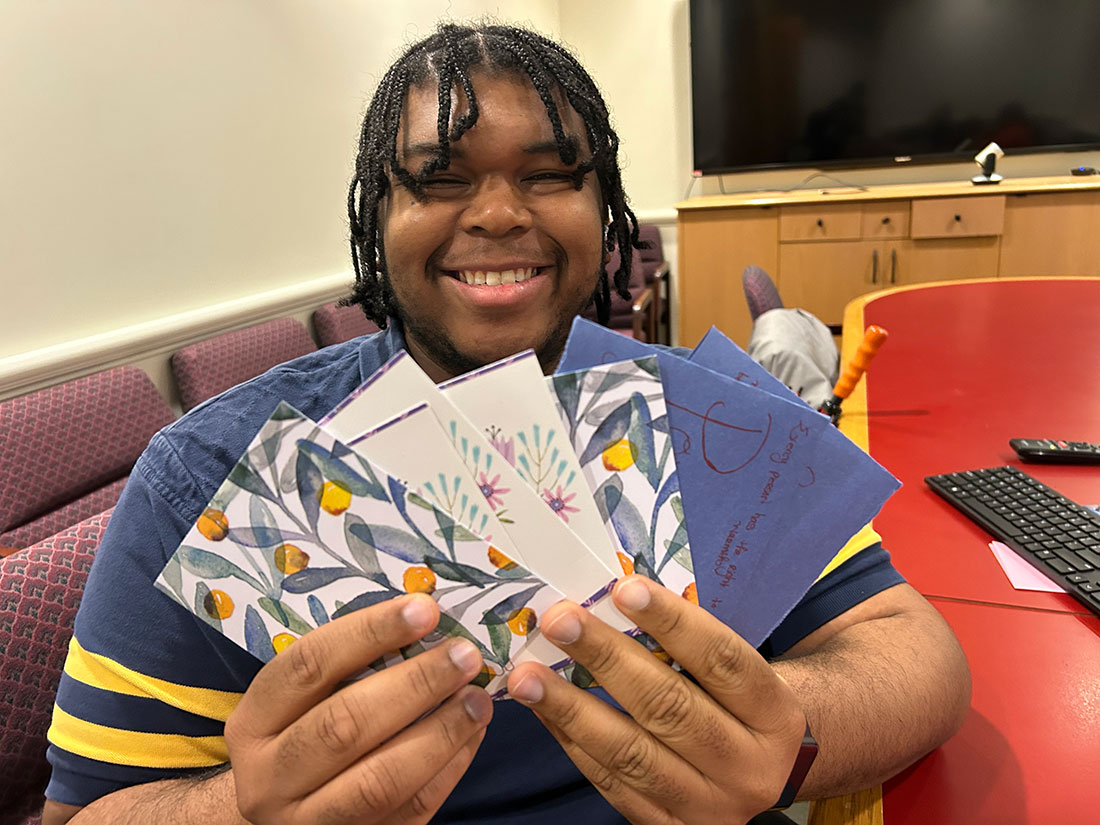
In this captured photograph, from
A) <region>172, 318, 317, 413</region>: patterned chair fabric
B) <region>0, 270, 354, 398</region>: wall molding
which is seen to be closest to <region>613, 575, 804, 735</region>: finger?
<region>0, 270, 354, 398</region>: wall molding

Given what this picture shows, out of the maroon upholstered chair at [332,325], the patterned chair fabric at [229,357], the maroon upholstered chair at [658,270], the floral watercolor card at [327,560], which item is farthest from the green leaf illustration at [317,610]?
the maroon upholstered chair at [658,270]

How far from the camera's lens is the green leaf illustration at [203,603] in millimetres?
550

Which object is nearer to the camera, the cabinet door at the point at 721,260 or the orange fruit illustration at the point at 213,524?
the orange fruit illustration at the point at 213,524

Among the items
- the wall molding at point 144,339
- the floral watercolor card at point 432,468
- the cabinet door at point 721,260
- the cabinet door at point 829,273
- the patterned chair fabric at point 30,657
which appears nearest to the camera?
the floral watercolor card at point 432,468

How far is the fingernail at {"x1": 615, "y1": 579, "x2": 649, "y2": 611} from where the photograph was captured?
50 centimetres

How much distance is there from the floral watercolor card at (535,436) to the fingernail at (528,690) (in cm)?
9

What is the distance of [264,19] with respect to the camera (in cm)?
282

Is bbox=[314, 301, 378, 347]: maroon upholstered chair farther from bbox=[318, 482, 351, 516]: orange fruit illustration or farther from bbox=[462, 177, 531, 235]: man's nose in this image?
bbox=[318, 482, 351, 516]: orange fruit illustration

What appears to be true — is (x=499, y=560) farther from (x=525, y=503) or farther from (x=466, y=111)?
(x=466, y=111)

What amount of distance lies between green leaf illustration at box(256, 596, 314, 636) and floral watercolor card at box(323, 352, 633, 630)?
0.45 feet

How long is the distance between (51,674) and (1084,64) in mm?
5405

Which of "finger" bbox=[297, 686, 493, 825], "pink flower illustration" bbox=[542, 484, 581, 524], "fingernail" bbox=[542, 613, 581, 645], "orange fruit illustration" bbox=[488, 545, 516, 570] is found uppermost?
"pink flower illustration" bbox=[542, 484, 581, 524]

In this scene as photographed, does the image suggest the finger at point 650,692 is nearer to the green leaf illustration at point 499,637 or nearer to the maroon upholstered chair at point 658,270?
the green leaf illustration at point 499,637

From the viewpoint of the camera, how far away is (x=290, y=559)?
53cm
